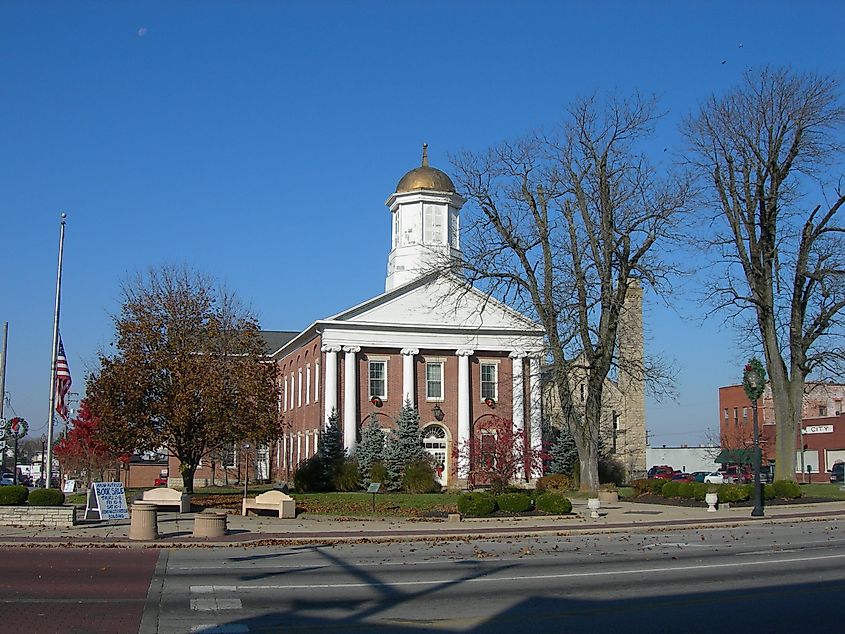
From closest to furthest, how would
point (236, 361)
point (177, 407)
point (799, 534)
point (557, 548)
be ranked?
point (557, 548)
point (799, 534)
point (177, 407)
point (236, 361)

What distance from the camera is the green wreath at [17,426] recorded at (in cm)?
3319

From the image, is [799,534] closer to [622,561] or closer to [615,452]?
[622,561]

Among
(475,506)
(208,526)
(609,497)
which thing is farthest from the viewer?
(609,497)

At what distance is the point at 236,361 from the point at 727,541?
21.2 metres

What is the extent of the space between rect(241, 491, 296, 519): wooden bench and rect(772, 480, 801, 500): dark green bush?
18165 millimetres

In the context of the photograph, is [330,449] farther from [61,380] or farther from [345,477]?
[61,380]

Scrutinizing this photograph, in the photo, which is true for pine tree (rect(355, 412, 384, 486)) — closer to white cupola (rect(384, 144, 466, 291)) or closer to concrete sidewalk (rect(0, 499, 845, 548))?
white cupola (rect(384, 144, 466, 291))

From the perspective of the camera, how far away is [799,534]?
24531 millimetres

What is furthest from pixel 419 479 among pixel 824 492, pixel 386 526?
pixel 386 526

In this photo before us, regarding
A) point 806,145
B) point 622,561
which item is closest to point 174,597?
point 622,561

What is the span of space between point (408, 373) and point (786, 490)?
76.5ft

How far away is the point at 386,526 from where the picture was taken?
27.8m

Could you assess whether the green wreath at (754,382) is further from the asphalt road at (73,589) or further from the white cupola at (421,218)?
the white cupola at (421,218)

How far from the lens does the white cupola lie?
57.9m
